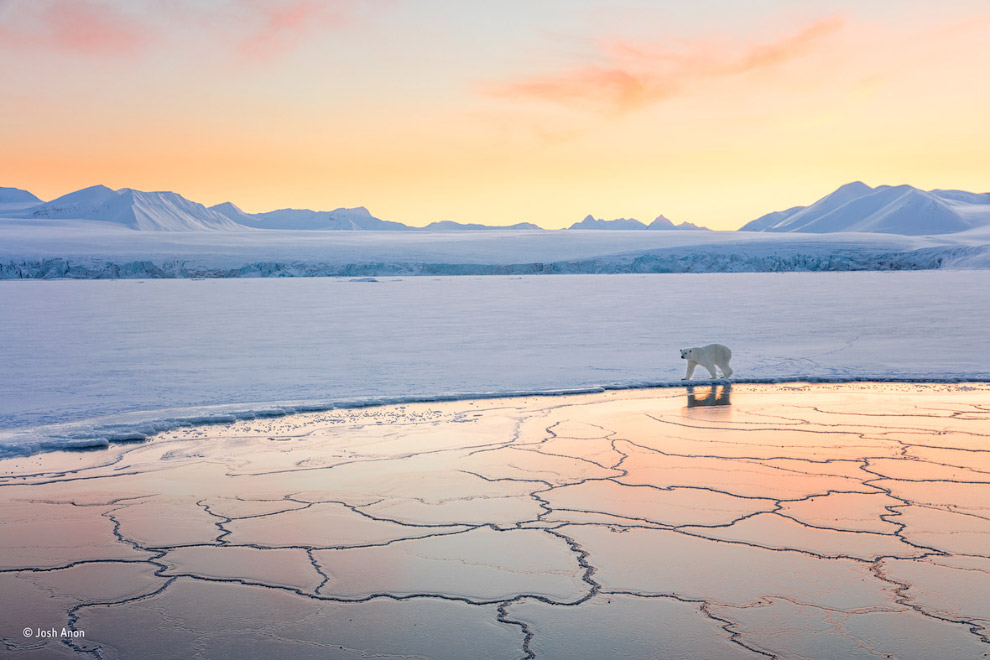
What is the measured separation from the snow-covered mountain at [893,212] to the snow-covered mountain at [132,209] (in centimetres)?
12411

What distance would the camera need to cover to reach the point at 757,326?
14.1 meters

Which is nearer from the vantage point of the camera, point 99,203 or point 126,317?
point 126,317

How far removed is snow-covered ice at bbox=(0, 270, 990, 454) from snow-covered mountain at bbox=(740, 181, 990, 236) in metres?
125

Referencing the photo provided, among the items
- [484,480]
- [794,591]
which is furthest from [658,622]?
[484,480]

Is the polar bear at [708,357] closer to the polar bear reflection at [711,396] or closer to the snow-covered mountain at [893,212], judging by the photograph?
the polar bear reflection at [711,396]

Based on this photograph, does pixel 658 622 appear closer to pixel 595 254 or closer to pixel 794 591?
pixel 794 591

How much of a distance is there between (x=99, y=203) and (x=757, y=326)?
169 metres

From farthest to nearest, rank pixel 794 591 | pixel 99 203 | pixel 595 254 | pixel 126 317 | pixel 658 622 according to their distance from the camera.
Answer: pixel 99 203 → pixel 595 254 → pixel 126 317 → pixel 794 591 → pixel 658 622

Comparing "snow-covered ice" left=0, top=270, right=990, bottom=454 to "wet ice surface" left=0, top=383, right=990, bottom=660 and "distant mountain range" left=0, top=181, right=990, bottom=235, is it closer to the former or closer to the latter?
"wet ice surface" left=0, top=383, right=990, bottom=660

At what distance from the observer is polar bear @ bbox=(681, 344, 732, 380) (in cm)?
877

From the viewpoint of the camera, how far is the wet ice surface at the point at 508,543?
284cm
